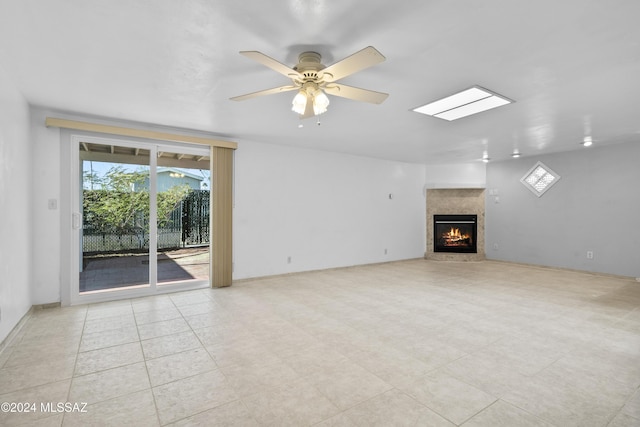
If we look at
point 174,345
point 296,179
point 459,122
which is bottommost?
point 174,345

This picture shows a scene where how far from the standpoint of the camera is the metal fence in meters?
4.21

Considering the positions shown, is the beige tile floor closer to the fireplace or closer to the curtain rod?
the curtain rod

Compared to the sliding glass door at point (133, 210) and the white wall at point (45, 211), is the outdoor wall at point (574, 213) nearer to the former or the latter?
the sliding glass door at point (133, 210)

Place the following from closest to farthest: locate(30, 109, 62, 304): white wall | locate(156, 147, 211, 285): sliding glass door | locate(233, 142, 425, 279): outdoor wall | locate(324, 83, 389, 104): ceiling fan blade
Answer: locate(324, 83, 389, 104): ceiling fan blade
locate(30, 109, 62, 304): white wall
locate(156, 147, 211, 285): sliding glass door
locate(233, 142, 425, 279): outdoor wall

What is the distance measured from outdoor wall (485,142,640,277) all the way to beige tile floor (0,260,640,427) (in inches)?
80.5

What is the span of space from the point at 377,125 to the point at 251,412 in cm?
371

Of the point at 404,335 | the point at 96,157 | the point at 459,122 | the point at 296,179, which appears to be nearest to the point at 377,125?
the point at 459,122

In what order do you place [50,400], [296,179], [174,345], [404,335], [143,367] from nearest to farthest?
[50,400] < [143,367] < [174,345] < [404,335] < [296,179]

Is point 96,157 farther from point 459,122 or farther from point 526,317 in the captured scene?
point 526,317

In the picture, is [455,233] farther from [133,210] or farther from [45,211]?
[45,211]

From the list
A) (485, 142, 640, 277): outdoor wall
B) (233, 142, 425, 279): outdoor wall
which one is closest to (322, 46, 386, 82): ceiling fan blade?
(233, 142, 425, 279): outdoor wall

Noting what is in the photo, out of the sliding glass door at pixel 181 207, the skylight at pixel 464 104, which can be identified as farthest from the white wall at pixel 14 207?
the skylight at pixel 464 104

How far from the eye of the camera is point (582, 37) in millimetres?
2117

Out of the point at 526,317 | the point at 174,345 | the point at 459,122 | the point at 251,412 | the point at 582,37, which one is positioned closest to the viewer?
the point at 251,412
